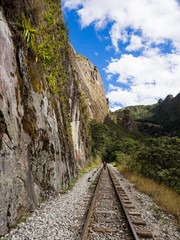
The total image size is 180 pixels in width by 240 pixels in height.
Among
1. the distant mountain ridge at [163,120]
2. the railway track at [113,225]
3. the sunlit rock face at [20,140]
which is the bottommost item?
the railway track at [113,225]

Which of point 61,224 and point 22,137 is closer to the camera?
point 61,224

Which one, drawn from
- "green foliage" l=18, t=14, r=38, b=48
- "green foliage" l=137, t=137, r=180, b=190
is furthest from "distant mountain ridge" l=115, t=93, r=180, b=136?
"green foliage" l=18, t=14, r=38, b=48

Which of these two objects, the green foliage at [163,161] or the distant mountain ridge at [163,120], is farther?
the distant mountain ridge at [163,120]

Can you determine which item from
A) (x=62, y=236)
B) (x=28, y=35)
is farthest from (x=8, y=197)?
(x=28, y=35)

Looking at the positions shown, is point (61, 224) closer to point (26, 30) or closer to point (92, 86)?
point (26, 30)

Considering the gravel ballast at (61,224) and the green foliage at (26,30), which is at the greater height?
the green foliage at (26,30)

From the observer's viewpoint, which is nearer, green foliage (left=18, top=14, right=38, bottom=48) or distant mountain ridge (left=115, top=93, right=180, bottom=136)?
green foliage (left=18, top=14, right=38, bottom=48)

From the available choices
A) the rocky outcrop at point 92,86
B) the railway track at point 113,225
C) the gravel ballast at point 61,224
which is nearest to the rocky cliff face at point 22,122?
the gravel ballast at point 61,224

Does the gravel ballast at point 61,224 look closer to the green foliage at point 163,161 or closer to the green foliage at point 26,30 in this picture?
the green foliage at point 26,30

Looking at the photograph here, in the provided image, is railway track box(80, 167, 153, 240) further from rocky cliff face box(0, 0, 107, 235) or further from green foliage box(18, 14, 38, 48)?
green foliage box(18, 14, 38, 48)

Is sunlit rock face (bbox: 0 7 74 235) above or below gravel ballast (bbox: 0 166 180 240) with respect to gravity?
above

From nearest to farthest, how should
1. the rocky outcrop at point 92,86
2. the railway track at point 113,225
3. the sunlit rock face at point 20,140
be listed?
the railway track at point 113,225
the sunlit rock face at point 20,140
the rocky outcrop at point 92,86

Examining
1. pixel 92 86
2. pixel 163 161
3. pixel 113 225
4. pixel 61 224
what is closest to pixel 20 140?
pixel 61 224

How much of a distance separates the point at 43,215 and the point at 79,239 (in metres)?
2.51
